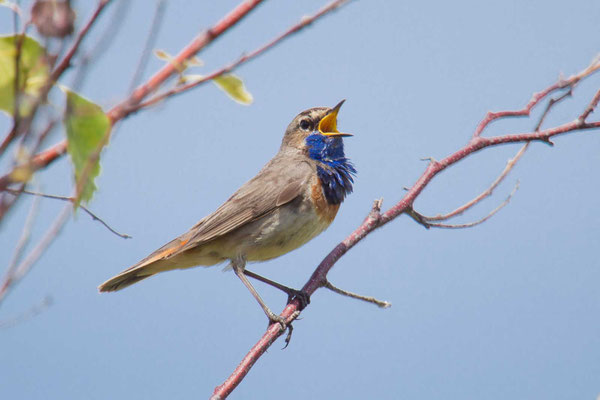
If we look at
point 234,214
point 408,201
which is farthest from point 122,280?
point 408,201

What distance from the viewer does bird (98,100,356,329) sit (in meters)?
5.04

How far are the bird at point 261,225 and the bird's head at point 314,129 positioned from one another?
205 millimetres

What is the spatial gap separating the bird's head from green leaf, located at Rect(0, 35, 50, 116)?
4.43 metres

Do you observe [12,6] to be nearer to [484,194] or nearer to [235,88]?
[235,88]

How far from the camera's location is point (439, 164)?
3725 mm

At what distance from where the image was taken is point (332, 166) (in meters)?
5.48

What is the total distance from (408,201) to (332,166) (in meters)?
1.61

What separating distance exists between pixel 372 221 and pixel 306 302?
86 centimetres

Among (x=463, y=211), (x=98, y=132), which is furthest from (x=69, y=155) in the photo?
(x=463, y=211)

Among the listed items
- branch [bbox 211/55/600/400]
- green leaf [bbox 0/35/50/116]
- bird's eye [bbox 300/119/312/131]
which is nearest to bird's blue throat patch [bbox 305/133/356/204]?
bird's eye [bbox 300/119/312/131]

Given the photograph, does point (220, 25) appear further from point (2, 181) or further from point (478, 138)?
point (478, 138)

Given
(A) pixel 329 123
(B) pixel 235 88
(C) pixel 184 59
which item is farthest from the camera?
(A) pixel 329 123

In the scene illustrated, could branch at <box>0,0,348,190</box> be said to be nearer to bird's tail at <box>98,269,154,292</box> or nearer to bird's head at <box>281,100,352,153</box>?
bird's tail at <box>98,269,154,292</box>

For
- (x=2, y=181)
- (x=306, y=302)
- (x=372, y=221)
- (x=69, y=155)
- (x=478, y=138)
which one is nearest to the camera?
(x=2, y=181)
